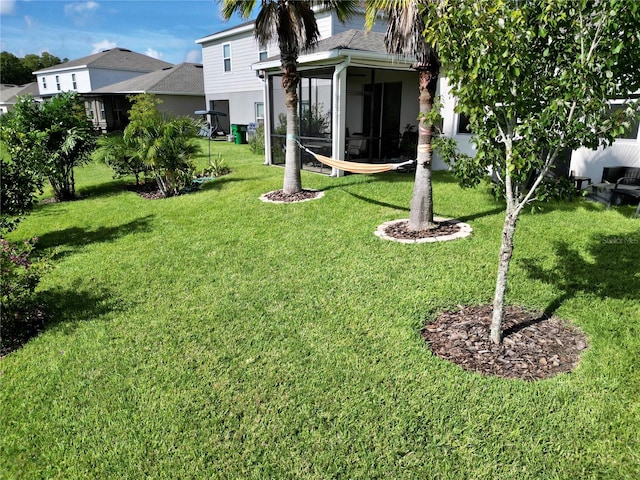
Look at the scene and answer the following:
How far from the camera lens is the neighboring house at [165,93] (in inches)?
993

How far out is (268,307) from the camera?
4.16m

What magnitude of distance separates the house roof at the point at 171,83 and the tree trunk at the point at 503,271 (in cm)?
2467

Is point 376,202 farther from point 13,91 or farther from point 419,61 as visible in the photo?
point 13,91

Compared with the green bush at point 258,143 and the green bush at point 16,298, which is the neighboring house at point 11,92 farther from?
the green bush at point 16,298

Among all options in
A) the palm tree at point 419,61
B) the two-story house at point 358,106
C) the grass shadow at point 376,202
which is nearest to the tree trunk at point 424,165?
the palm tree at point 419,61

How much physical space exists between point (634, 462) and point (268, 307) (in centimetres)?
292

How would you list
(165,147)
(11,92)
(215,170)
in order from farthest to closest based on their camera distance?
1. (11,92)
2. (215,170)
3. (165,147)

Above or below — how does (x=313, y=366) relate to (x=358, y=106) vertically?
below

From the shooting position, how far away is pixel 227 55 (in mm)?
22281

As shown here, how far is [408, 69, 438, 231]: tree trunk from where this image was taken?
18.8 feet

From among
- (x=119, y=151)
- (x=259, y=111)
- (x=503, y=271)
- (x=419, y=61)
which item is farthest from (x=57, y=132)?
(x=259, y=111)

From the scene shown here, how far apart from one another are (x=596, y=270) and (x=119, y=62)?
3677 cm

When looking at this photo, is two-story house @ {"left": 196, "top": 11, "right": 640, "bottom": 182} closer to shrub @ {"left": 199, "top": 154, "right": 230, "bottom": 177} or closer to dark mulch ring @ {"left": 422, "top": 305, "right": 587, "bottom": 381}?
shrub @ {"left": 199, "top": 154, "right": 230, "bottom": 177}

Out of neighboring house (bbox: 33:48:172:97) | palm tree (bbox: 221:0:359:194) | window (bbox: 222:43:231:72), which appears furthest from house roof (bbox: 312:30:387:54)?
neighboring house (bbox: 33:48:172:97)
